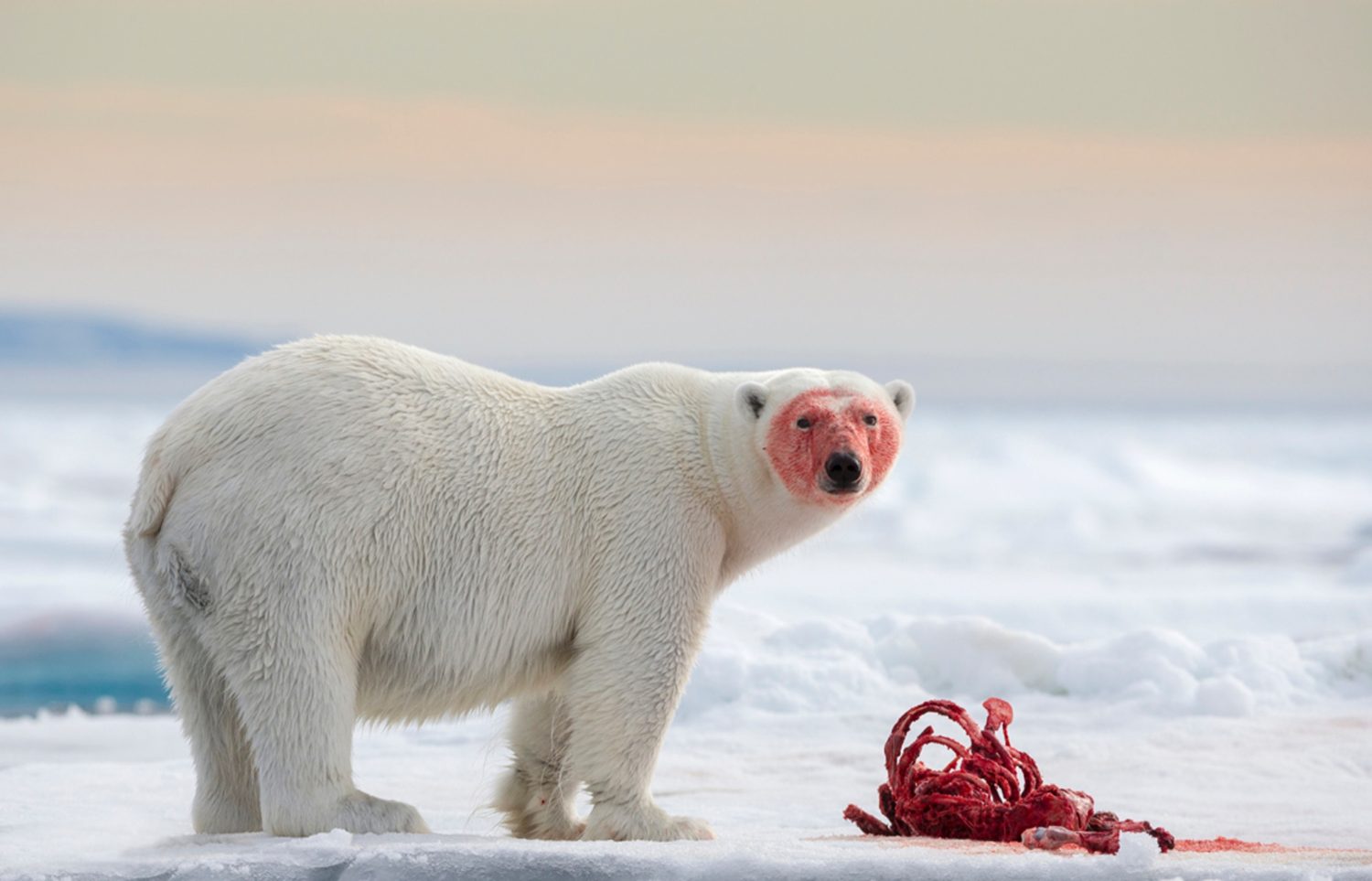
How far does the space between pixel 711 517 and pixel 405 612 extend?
3.38 ft

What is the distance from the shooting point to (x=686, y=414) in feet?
17.7

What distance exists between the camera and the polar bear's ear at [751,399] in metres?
5.16

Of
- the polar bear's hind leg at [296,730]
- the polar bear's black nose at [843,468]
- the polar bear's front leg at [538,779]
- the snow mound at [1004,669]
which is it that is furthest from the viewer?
the snow mound at [1004,669]

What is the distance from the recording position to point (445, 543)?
192 inches

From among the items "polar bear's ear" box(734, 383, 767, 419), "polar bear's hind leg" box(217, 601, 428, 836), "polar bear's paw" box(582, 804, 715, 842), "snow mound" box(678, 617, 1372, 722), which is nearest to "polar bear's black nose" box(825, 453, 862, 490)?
"polar bear's ear" box(734, 383, 767, 419)

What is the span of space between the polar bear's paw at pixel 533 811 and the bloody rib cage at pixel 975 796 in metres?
1.15

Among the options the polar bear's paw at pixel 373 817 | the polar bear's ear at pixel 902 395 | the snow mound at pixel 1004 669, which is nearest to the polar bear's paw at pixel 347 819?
the polar bear's paw at pixel 373 817

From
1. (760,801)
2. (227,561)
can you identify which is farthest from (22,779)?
(760,801)

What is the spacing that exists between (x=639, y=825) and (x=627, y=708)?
36 cm

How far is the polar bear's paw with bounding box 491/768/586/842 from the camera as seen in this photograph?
18.4 ft

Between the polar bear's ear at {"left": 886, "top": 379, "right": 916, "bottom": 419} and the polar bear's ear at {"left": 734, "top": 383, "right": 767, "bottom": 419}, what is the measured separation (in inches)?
18.9

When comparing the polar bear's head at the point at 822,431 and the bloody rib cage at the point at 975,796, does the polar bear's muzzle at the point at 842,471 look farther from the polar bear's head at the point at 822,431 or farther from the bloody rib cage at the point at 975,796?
the bloody rib cage at the point at 975,796

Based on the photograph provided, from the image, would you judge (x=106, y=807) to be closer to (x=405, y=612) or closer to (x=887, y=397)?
(x=405, y=612)

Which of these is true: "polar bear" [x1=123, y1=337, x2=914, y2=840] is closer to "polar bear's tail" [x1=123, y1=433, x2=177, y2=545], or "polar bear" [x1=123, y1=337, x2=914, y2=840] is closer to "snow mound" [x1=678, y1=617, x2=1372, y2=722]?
"polar bear's tail" [x1=123, y1=433, x2=177, y2=545]
